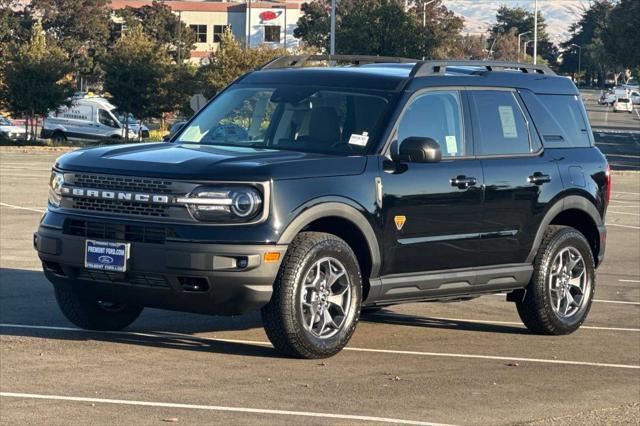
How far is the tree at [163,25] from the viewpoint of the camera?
366 ft

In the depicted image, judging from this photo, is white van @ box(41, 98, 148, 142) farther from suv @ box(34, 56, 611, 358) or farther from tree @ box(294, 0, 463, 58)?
suv @ box(34, 56, 611, 358)

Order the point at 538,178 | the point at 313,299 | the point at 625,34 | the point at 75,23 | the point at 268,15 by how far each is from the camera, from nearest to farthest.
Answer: the point at 313,299, the point at 538,178, the point at 625,34, the point at 75,23, the point at 268,15

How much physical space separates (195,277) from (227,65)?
51.0 m

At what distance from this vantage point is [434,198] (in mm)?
10078

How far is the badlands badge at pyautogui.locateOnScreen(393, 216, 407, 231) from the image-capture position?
32.2ft

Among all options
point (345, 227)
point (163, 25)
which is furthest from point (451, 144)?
point (163, 25)

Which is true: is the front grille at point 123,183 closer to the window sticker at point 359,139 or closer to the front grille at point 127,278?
the front grille at point 127,278

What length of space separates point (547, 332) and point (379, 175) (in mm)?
2352

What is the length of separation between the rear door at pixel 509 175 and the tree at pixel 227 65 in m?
47.5

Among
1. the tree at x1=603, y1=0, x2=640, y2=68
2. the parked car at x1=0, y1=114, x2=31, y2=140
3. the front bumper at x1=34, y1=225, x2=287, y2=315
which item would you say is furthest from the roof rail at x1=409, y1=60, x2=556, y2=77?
the tree at x1=603, y1=0, x2=640, y2=68

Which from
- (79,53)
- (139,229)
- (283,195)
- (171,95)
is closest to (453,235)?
(283,195)

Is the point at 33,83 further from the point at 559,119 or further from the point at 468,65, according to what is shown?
the point at 468,65

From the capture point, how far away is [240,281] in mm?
8883

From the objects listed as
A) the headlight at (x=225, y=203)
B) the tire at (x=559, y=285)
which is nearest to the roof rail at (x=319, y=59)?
the tire at (x=559, y=285)
